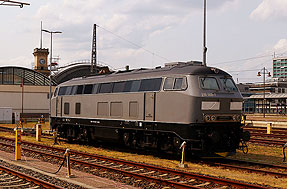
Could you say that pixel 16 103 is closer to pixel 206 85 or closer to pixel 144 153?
pixel 144 153

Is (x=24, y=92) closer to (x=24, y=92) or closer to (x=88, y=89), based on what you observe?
(x=24, y=92)

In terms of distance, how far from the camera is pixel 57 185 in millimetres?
11789

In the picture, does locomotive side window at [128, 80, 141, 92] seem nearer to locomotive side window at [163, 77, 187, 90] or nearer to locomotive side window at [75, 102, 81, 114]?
locomotive side window at [163, 77, 187, 90]

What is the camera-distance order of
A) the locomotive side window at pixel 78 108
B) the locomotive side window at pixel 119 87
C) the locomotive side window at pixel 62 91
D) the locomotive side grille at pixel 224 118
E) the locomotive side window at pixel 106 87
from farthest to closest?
1. the locomotive side window at pixel 62 91
2. the locomotive side window at pixel 78 108
3. the locomotive side window at pixel 106 87
4. the locomotive side window at pixel 119 87
5. the locomotive side grille at pixel 224 118

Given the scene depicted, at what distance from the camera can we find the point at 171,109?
1650cm

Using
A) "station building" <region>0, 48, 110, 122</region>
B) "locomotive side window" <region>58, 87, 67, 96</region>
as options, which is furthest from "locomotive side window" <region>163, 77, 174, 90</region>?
"station building" <region>0, 48, 110, 122</region>

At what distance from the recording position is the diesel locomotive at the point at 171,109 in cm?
1580

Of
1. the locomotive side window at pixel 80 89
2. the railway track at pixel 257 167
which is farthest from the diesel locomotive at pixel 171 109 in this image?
the locomotive side window at pixel 80 89

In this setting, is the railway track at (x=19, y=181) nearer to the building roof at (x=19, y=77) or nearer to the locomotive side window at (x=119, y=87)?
the locomotive side window at (x=119, y=87)

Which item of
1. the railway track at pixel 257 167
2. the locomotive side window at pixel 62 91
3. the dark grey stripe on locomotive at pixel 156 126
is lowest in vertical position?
the railway track at pixel 257 167

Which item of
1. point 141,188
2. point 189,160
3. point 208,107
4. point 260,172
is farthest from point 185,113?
point 141,188

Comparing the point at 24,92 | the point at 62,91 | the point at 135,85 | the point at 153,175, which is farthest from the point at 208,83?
the point at 24,92

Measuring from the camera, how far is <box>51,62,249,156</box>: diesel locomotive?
15.8m

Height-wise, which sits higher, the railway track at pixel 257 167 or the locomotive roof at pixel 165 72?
the locomotive roof at pixel 165 72
